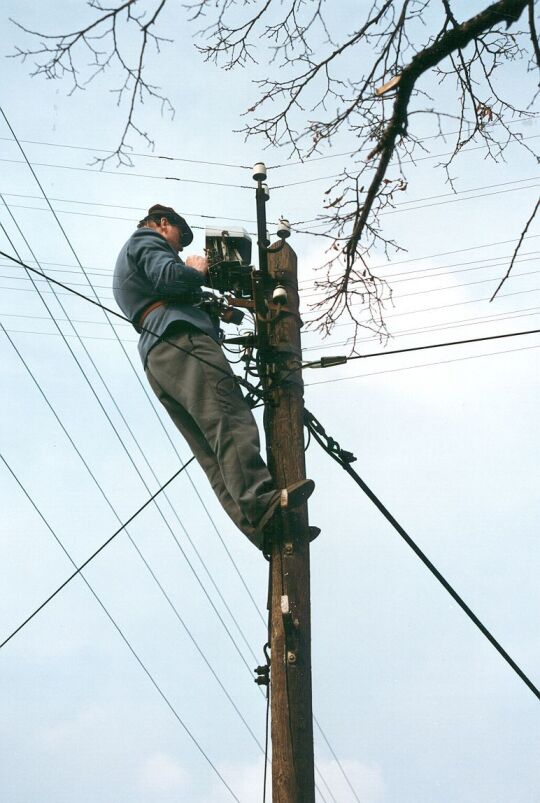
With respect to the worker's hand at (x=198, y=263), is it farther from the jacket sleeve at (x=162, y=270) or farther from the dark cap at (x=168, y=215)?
the dark cap at (x=168, y=215)

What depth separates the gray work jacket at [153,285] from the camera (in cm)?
480

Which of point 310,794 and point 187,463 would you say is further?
point 187,463

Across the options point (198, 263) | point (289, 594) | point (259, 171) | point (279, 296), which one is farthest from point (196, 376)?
point (259, 171)

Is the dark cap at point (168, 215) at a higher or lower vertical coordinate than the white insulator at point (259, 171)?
lower

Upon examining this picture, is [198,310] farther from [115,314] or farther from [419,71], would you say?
[419,71]

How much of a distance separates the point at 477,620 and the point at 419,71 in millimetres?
2566

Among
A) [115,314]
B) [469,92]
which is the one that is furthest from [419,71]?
[115,314]

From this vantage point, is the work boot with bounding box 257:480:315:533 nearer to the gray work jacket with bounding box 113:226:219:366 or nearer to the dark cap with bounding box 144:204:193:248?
the gray work jacket with bounding box 113:226:219:366

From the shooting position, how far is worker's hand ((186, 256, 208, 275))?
5086 millimetres

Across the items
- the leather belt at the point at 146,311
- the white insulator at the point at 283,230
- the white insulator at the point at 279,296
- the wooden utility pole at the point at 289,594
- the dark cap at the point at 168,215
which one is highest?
the dark cap at the point at 168,215

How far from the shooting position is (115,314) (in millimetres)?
5047

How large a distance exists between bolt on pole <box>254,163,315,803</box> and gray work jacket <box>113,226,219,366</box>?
39 cm

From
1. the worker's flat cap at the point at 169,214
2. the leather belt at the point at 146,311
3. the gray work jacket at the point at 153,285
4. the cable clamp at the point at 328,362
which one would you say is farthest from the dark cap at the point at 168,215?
the cable clamp at the point at 328,362

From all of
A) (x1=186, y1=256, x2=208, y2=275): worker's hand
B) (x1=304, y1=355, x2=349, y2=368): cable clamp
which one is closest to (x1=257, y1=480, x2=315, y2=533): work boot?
(x1=304, y1=355, x2=349, y2=368): cable clamp
